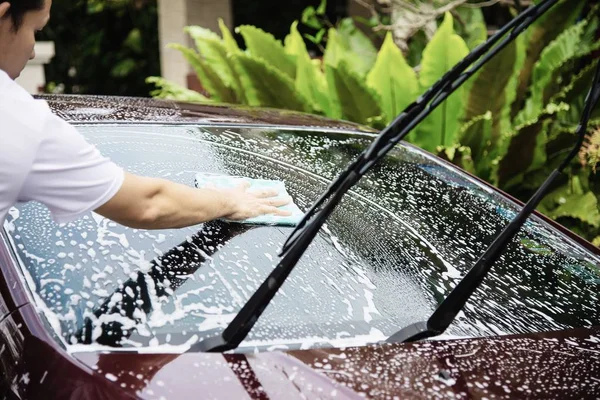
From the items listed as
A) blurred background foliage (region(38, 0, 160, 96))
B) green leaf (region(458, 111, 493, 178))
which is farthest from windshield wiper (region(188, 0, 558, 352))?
blurred background foliage (region(38, 0, 160, 96))

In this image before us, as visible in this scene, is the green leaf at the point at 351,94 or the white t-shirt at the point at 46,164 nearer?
the white t-shirt at the point at 46,164

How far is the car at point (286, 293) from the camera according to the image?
1432mm

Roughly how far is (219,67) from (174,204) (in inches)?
157

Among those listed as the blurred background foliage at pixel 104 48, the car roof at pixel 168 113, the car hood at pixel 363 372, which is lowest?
the blurred background foliage at pixel 104 48

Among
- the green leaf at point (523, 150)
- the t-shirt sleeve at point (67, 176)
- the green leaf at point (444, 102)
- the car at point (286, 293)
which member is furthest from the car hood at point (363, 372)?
the green leaf at point (444, 102)

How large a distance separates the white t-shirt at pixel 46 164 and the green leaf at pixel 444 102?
3609 millimetres

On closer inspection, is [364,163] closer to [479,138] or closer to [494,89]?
[479,138]

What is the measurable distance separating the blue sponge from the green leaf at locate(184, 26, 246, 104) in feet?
10.9

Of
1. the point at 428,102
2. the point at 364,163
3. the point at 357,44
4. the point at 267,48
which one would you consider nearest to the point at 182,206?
the point at 364,163

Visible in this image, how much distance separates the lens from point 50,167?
1570mm

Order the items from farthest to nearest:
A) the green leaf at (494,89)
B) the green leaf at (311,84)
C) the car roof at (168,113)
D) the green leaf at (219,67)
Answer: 1. the green leaf at (219,67)
2. the green leaf at (311,84)
3. the green leaf at (494,89)
4. the car roof at (168,113)

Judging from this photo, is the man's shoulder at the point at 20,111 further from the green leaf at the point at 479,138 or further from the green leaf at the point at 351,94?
the green leaf at the point at 479,138

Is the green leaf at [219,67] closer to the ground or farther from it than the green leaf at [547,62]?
closer to the ground

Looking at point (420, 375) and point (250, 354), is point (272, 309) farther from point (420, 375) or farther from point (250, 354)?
point (420, 375)
